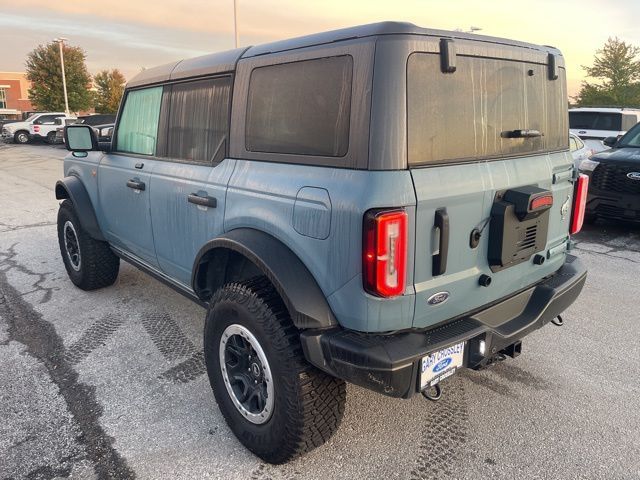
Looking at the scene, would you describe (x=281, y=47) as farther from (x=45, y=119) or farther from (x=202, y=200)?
(x=45, y=119)

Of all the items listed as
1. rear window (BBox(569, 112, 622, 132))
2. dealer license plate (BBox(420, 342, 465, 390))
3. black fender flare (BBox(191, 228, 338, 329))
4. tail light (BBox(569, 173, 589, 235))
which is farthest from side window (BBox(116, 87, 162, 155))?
rear window (BBox(569, 112, 622, 132))

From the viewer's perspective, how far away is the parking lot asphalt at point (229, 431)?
2518mm

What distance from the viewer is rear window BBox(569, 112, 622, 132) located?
12125mm

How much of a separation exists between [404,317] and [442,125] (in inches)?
33.9

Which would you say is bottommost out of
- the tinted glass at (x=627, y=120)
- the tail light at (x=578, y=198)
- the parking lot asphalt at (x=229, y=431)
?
the parking lot asphalt at (x=229, y=431)

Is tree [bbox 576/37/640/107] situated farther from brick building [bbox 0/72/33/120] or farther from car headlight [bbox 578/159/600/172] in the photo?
brick building [bbox 0/72/33/120]

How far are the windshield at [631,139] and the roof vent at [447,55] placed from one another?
708cm

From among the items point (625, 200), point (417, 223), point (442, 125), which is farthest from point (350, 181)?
point (625, 200)

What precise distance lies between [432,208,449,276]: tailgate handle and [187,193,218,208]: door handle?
130 centimetres

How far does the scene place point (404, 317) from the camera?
2193mm

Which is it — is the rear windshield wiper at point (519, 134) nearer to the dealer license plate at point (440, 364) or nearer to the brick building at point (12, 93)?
the dealer license plate at point (440, 364)

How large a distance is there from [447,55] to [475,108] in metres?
0.33

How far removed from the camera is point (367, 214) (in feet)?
6.64

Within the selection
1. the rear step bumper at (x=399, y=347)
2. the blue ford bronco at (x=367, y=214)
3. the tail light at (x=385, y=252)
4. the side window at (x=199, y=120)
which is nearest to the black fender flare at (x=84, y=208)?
→ the side window at (x=199, y=120)
